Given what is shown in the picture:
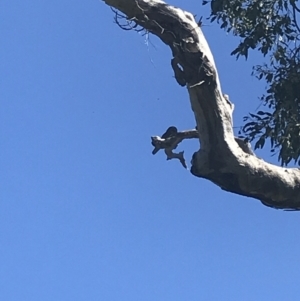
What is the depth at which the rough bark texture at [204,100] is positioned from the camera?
5.75 metres

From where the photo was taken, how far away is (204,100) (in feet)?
18.9

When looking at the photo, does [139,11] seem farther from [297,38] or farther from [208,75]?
[297,38]

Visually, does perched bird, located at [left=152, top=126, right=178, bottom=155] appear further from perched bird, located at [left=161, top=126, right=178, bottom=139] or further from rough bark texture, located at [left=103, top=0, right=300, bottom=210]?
rough bark texture, located at [left=103, top=0, right=300, bottom=210]

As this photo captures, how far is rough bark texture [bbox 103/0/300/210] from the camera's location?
18.9ft

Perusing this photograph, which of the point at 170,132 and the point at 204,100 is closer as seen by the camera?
the point at 204,100

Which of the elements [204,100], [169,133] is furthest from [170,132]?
[204,100]

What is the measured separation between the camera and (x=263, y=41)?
8.23m

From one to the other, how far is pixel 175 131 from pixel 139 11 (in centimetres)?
111

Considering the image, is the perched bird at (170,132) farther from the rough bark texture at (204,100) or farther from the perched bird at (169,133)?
the rough bark texture at (204,100)

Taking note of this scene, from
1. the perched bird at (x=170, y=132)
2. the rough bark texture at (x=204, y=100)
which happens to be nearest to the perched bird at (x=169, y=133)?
the perched bird at (x=170, y=132)

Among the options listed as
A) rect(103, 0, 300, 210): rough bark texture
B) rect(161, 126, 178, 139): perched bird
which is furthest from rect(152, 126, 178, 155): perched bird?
rect(103, 0, 300, 210): rough bark texture

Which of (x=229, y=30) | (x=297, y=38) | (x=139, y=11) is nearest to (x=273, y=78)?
(x=297, y=38)

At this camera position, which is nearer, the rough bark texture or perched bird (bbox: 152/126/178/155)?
the rough bark texture

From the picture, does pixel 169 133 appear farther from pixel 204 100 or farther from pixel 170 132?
pixel 204 100
